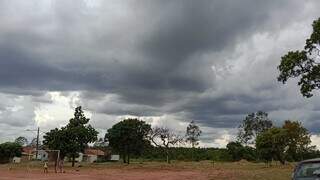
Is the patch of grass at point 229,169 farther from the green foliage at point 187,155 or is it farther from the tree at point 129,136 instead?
the green foliage at point 187,155

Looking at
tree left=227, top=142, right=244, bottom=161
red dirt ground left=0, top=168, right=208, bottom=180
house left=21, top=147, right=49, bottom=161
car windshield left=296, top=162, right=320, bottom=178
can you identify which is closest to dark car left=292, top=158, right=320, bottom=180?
car windshield left=296, top=162, right=320, bottom=178

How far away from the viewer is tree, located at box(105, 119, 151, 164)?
97.2 m

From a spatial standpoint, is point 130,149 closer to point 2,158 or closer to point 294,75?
point 2,158

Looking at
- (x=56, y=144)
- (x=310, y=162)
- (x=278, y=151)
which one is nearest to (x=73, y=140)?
(x=56, y=144)

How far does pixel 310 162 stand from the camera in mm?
13891

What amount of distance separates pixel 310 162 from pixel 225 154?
10514cm

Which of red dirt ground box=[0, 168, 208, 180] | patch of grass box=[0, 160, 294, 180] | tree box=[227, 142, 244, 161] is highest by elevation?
tree box=[227, 142, 244, 161]

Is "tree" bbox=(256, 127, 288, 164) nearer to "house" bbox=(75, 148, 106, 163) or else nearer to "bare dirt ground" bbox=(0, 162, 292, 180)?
"bare dirt ground" bbox=(0, 162, 292, 180)

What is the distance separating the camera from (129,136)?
97188 millimetres

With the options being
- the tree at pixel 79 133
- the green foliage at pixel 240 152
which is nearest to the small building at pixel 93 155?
the green foliage at pixel 240 152

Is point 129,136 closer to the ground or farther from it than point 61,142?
farther from it

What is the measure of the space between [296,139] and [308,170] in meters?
75.9

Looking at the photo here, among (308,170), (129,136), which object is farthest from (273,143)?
(308,170)

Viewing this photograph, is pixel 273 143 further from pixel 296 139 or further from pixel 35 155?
pixel 35 155
